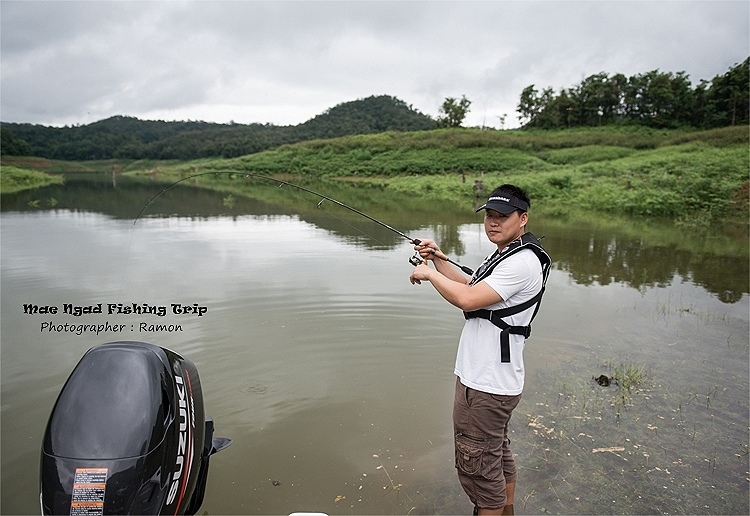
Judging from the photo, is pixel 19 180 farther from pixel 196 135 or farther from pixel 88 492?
pixel 196 135

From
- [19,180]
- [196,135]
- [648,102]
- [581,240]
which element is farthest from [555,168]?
[196,135]

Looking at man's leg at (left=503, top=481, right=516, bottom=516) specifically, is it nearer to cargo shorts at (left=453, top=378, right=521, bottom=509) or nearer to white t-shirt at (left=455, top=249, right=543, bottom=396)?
cargo shorts at (left=453, top=378, right=521, bottom=509)

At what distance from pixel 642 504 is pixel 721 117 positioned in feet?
190

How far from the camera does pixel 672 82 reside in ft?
174

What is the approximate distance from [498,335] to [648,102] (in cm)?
6368

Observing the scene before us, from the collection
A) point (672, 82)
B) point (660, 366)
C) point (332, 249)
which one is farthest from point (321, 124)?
point (660, 366)

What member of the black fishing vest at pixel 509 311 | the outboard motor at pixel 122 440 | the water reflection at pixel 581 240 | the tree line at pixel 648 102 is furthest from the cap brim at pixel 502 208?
the tree line at pixel 648 102

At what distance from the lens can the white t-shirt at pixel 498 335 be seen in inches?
88.8

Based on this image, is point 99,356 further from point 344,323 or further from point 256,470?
point 344,323

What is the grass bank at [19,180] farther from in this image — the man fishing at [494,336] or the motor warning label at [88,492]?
the man fishing at [494,336]

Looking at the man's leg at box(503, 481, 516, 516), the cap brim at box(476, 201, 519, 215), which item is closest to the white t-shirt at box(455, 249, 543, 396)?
the cap brim at box(476, 201, 519, 215)

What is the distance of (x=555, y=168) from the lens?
3294 cm

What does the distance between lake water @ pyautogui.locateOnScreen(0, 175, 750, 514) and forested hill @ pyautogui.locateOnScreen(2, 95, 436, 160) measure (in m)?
77.2

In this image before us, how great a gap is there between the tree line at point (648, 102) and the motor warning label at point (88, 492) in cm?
5884
